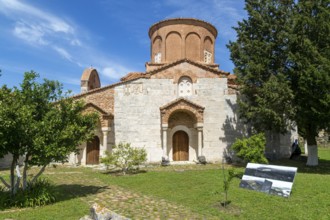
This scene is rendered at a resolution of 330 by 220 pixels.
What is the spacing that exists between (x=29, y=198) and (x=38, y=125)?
7.03 ft

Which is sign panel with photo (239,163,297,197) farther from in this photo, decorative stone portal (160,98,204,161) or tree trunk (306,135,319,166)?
decorative stone portal (160,98,204,161)

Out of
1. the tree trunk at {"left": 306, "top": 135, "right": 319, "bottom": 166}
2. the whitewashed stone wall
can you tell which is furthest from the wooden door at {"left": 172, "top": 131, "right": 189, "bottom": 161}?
the tree trunk at {"left": 306, "top": 135, "right": 319, "bottom": 166}

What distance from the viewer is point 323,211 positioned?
739cm

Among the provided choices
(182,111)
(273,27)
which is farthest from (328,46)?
(182,111)

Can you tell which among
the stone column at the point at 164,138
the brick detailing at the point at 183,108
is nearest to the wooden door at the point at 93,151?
the stone column at the point at 164,138

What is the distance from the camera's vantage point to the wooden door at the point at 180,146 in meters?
19.3

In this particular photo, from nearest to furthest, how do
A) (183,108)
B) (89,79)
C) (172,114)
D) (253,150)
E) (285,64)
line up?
1. (253,150)
2. (285,64)
3. (183,108)
4. (172,114)
5. (89,79)

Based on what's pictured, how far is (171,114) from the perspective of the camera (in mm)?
18891

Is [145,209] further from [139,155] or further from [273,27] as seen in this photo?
[273,27]

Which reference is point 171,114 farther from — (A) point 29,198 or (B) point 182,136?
(A) point 29,198

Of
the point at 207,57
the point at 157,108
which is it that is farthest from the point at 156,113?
the point at 207,57

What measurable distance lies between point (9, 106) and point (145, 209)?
4.58m

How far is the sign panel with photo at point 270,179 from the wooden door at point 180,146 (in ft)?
29.8

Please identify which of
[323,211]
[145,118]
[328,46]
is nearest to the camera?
[323,211]
